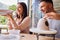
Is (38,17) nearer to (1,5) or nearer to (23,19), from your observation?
(23,19)

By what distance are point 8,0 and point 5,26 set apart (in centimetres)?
44

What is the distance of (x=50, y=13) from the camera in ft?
5.37

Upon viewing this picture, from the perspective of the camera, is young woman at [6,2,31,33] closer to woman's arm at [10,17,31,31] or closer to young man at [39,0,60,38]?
woman's arm at [10,17,31,31]

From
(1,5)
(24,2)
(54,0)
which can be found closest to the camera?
(54,0)

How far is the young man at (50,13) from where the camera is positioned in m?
1.60

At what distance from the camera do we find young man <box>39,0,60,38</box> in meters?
1.60

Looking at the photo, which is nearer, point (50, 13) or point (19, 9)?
point (50, 13)

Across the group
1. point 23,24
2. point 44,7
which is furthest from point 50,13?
point 23,24

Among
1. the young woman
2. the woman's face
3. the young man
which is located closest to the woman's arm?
the young woman

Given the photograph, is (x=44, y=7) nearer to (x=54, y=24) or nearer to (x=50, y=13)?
(x=50, y=13)

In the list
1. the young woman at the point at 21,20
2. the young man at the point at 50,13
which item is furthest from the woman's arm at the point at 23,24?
the young man at the point at 50,13

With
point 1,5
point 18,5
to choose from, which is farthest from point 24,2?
point 1,5

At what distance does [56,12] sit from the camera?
164 centimetres

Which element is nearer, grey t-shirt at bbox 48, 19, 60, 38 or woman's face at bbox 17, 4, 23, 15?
grey t-shirt at bbox 48, 19, 60, 38
